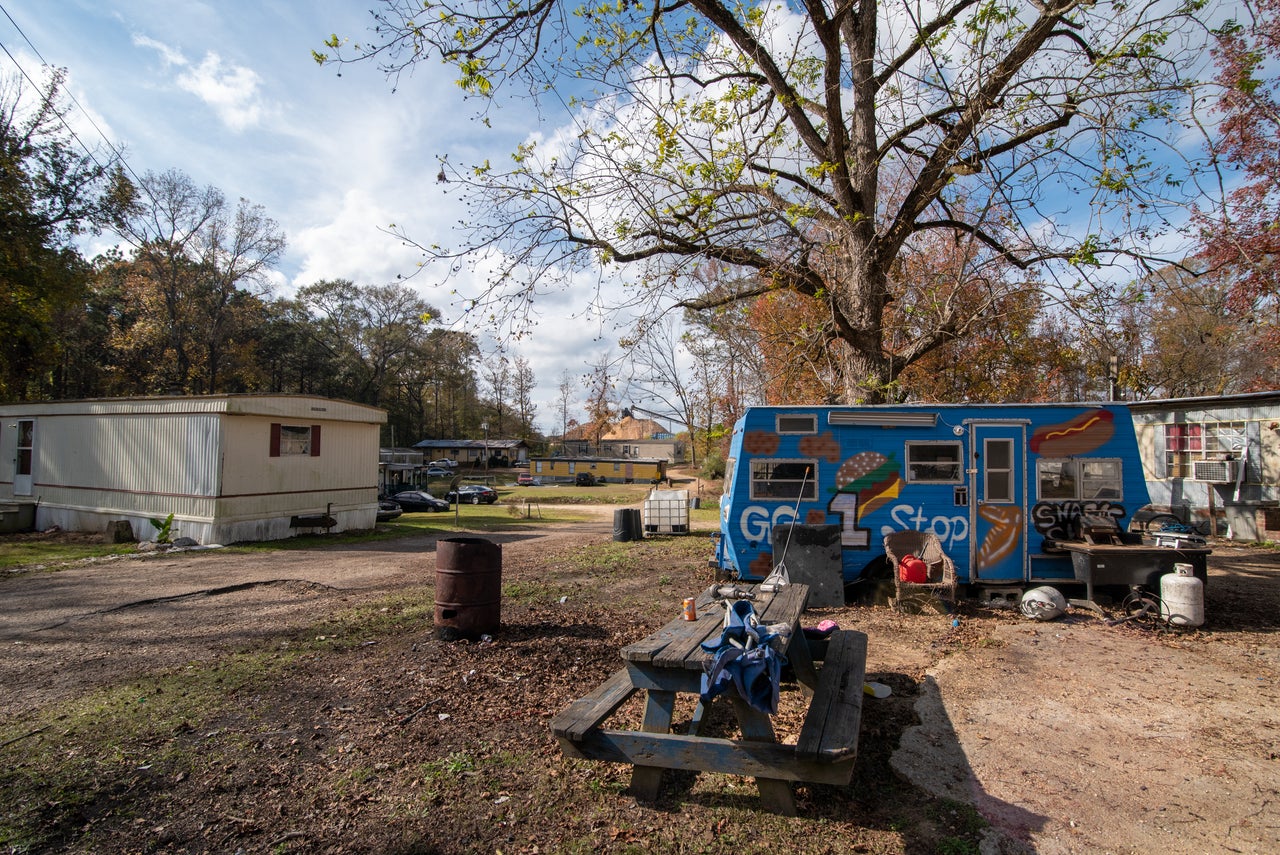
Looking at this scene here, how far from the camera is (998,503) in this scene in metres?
8.73

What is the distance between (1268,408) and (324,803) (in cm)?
1838

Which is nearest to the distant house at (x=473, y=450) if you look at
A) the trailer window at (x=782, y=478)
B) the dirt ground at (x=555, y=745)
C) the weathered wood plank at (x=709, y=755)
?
the trailer window at (x=782, y=478)

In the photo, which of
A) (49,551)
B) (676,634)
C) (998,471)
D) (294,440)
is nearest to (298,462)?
(294,440)

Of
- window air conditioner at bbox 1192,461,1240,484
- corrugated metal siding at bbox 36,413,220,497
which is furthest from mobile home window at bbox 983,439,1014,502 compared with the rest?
corrugated metal siding at bbox 36,413,220,497

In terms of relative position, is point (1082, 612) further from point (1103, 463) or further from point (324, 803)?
point (324, 803)

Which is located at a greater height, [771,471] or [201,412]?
[201,412]

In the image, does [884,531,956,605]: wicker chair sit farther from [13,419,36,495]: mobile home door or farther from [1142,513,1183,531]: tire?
[13,419,36,495]: mobile home door

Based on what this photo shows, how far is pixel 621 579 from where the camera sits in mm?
10234

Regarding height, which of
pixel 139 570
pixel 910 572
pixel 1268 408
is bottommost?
pixel 139 570

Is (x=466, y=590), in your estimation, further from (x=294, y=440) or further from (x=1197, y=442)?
(x=1197, y=442)

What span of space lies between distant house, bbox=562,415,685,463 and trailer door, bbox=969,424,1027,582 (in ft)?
224

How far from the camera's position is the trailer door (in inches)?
341

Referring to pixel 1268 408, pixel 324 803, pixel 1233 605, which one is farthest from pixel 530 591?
pixel 1268 408

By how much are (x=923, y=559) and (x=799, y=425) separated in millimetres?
2354
